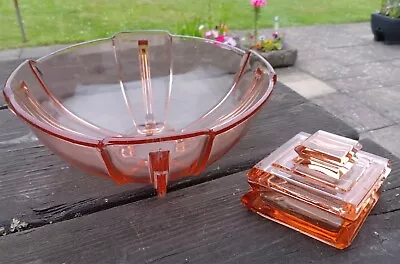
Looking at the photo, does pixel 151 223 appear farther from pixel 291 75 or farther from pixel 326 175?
pixel 291 75

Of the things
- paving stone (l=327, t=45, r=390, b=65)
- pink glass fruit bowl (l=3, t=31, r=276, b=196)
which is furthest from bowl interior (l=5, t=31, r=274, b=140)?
paving stone (l=327, t=45, r=390, b=65)

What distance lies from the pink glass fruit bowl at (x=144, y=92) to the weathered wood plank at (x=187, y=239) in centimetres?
6

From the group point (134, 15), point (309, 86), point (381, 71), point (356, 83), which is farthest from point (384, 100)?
point (134, 15)

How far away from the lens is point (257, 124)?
0.90 m

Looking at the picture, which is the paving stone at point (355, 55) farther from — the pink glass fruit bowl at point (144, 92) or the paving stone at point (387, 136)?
the pink glass fruit bowl at point (144, 92)

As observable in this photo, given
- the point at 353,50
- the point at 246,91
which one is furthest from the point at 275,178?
the point at 353,50

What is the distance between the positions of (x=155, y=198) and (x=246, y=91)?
0.85ft

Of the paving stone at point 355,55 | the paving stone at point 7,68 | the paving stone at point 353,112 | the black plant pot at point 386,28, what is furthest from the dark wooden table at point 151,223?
the black plant pot at point 386,28

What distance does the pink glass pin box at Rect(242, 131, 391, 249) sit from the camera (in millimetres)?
590

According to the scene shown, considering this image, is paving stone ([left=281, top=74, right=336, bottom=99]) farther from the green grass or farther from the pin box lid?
the pin box lid

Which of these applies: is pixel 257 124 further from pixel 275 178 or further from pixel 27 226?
pixel 27 226

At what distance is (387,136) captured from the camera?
227cm

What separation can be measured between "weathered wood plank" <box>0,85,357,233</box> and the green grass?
2910mm

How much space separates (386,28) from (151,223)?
3701 mm
